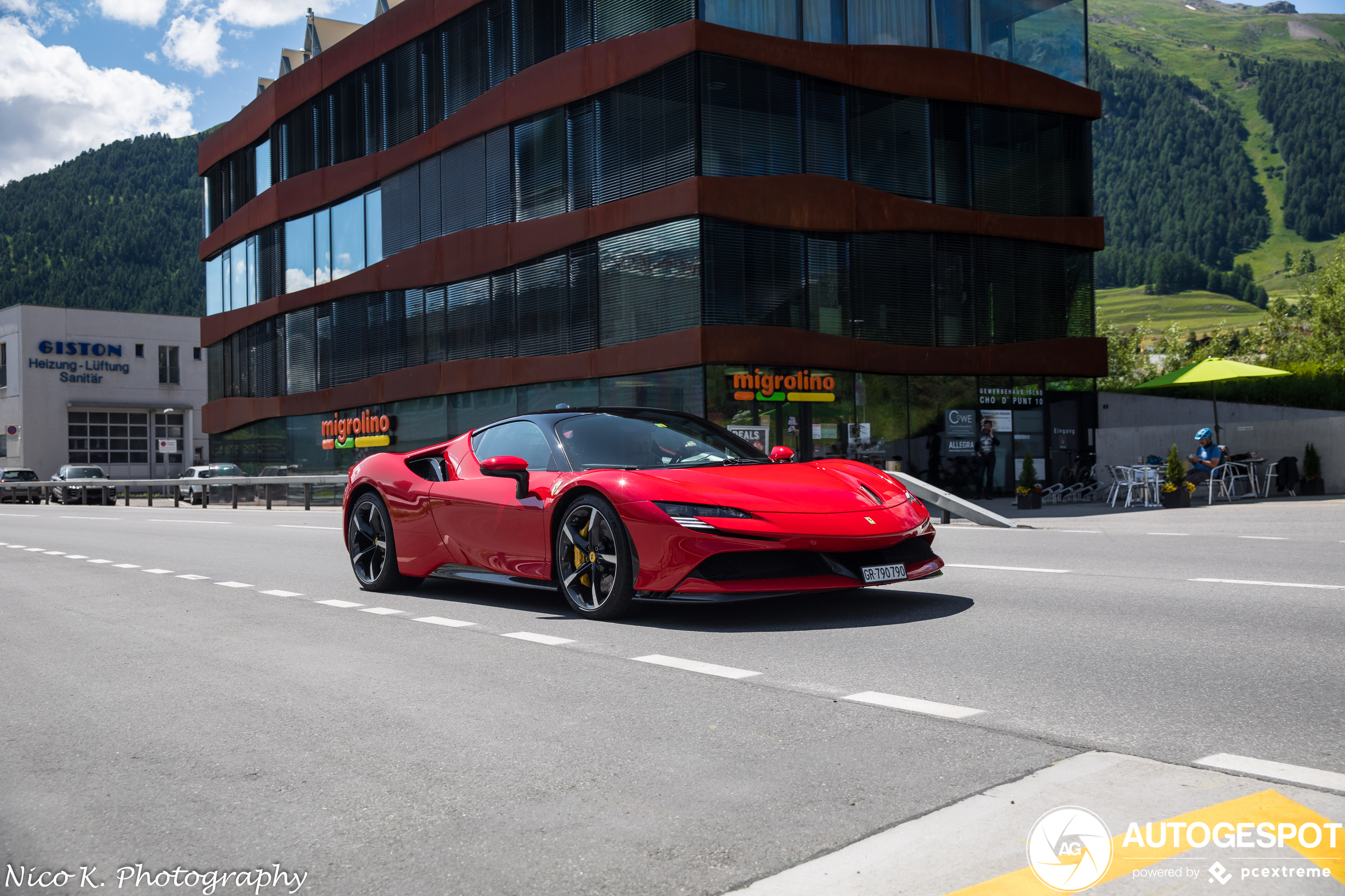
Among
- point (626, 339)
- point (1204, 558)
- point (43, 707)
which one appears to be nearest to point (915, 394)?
point (626, 339)

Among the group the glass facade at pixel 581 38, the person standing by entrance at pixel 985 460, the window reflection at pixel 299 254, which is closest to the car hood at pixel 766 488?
the glass facade at pixel 581 38

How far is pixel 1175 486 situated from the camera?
21.1 meters

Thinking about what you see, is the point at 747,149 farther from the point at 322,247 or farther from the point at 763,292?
the point at 322,247

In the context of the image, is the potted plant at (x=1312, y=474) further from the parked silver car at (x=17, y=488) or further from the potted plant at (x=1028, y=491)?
the parked silver car at (x=17, y=488)

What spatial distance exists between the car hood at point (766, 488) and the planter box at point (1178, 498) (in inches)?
617

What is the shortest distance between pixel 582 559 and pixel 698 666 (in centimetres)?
188

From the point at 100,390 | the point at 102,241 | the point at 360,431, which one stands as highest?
the point at 102,241

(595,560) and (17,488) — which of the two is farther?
(17,488)

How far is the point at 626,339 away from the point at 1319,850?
24.0 metres

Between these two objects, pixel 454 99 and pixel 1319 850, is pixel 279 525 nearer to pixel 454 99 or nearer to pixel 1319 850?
pixel 454 99

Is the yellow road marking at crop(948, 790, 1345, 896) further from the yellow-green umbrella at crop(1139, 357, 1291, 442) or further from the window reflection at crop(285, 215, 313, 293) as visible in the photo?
the window reflection at crop(285, 215, 313, 293)

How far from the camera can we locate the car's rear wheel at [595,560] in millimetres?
7031

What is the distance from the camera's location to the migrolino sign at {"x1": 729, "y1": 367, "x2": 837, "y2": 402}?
984 inches

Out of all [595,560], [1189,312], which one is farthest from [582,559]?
[1189,312]
